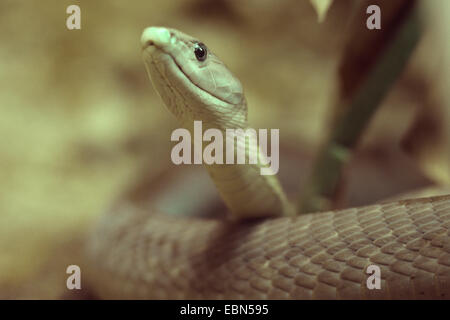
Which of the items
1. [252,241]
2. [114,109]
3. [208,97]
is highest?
[114,109]

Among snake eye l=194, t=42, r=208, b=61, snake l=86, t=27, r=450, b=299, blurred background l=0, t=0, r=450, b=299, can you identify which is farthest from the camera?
blurred background l=0, t=0, r=450, b=299

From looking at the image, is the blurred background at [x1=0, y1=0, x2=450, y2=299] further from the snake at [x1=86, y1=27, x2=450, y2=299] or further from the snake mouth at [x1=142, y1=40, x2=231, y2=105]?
the snake mouth at [x1=142, y1=40, x2=231, y2=105]

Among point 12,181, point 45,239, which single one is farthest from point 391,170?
point 12,181

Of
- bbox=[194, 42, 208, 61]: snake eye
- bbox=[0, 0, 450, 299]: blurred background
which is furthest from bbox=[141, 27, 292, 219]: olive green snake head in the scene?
bbox=[0, 0, 450, 299]: blurred background

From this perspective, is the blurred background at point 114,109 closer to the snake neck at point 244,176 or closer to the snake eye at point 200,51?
the snake neck at point 244,176

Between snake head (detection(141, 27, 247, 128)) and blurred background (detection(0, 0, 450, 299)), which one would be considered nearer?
snake head (detection(141, 27, 247, 128))

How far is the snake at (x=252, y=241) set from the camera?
98 cm

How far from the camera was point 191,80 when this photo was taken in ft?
3.59

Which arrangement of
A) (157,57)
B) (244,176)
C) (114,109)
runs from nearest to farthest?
(157,57)
(244,176)
(114,109)

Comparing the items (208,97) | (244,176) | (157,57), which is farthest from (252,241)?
(157,57)

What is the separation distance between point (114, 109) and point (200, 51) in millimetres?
1606

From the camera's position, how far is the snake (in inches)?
38.7

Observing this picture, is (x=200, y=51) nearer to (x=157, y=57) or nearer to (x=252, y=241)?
(x=157, y=57)

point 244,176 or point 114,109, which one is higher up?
point 114,109
